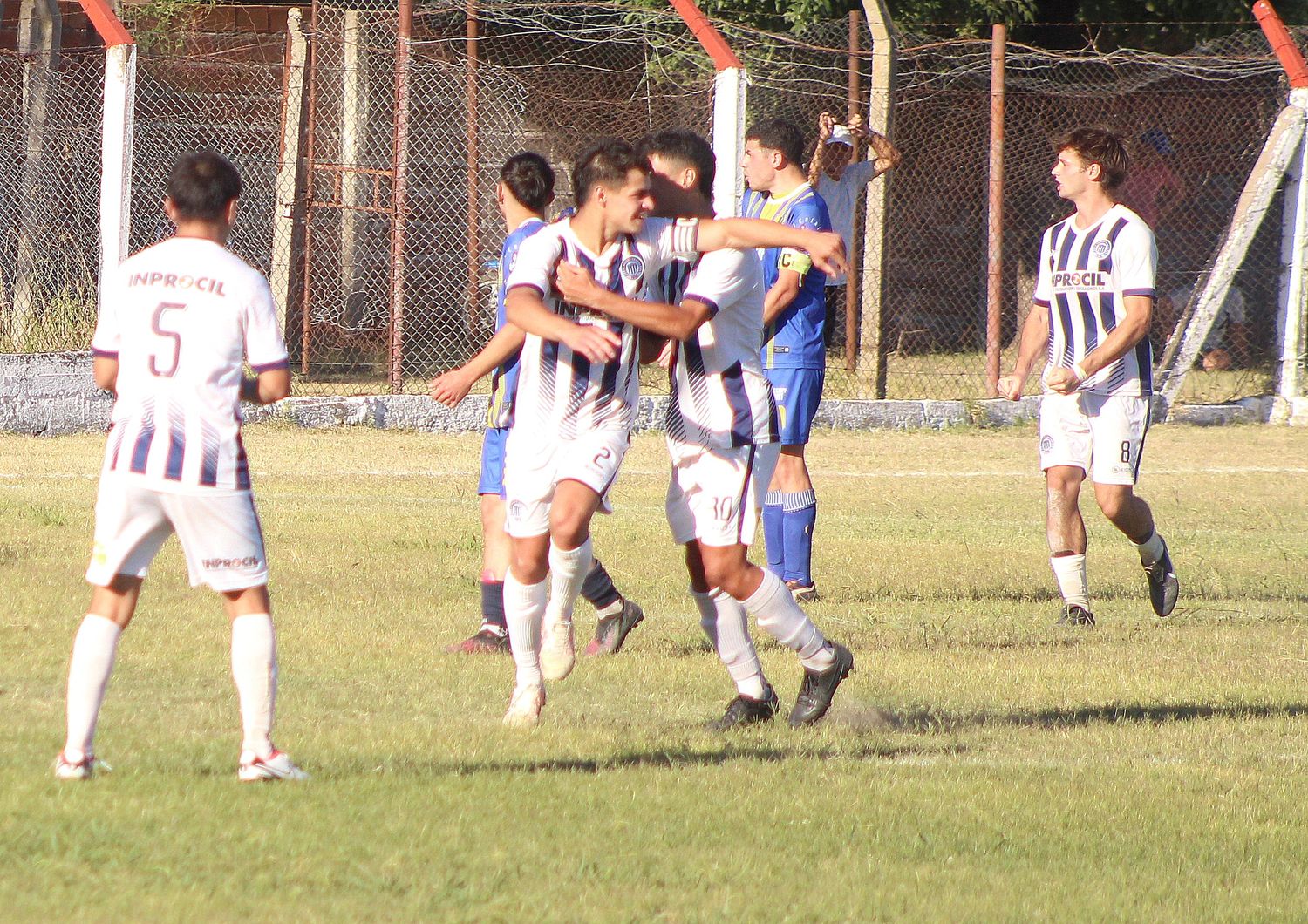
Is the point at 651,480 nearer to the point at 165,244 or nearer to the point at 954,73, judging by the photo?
the point at 954,73

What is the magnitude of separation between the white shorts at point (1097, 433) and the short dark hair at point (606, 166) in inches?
129

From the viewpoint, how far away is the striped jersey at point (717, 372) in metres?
5.62

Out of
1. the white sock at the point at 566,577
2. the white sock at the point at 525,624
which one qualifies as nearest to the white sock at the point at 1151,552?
the white sock at the point at 566,577

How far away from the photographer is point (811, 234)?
5.15 m

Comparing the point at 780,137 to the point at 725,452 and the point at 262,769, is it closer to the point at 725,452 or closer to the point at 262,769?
the point at 725,452

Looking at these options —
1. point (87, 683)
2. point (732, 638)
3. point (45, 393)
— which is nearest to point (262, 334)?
point (87, 683)

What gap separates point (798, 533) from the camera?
27.8 feet

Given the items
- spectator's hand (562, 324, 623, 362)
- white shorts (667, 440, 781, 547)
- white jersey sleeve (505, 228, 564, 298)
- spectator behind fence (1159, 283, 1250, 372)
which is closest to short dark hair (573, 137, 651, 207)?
white jersey sleeve (505, 228, 564, 298)

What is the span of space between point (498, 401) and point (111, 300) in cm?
251

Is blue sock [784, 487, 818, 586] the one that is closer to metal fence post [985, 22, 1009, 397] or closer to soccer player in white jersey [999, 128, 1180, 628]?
soccer player in white jersey [999, 128, 1180, 628]

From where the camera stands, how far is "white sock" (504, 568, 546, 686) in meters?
5.57

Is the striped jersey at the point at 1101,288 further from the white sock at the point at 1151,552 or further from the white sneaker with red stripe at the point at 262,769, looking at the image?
the white sneaker with red stripe at the point at 262,769

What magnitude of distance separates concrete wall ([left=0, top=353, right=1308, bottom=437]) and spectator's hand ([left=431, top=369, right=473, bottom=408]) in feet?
27.0

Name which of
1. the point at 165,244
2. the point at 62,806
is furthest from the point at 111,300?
the point at 62,806
